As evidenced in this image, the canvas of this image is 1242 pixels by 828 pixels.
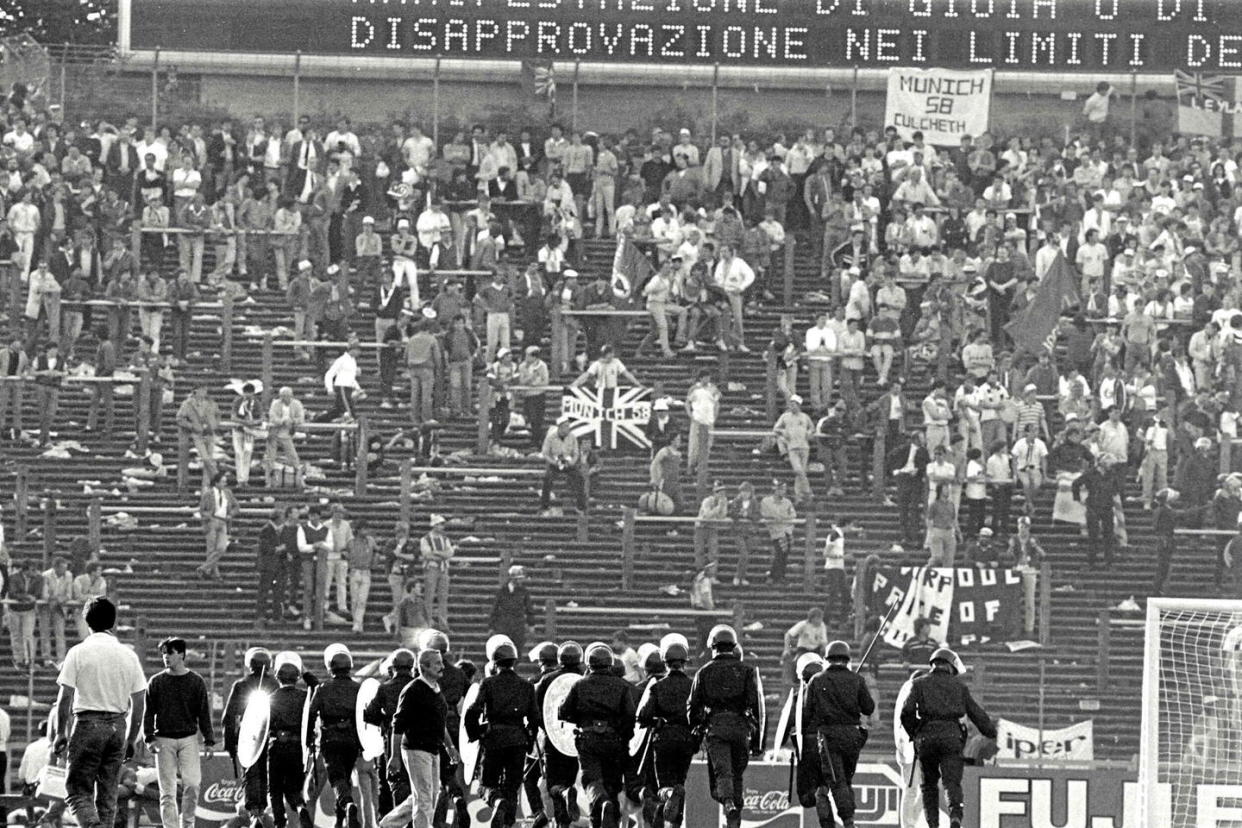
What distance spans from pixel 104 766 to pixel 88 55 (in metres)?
27.6

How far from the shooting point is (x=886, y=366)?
34781 millimetres

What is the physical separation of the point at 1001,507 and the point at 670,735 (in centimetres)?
1333

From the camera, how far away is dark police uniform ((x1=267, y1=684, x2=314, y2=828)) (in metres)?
20.6

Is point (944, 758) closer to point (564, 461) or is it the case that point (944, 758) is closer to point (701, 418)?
point (564, 461)

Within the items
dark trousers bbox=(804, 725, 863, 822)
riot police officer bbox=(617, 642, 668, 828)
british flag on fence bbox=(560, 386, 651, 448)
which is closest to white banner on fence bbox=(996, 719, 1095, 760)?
dark trousers bbox=(804, 725, 863, 822)

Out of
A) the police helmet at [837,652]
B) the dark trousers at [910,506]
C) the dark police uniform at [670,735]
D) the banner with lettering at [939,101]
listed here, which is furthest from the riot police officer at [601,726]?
the banner with lettering at [939,101]

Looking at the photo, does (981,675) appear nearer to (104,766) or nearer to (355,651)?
(355,651)

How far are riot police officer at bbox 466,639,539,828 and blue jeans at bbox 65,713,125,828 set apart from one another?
340 centimetres

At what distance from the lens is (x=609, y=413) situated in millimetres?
33750

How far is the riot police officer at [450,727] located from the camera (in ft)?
67.8

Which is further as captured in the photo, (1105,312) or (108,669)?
(1105,312)

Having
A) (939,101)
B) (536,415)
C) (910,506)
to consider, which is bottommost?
(910,506)

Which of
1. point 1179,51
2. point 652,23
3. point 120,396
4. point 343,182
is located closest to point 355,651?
point 120,396

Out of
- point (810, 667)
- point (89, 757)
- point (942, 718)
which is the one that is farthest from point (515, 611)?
point (89, 757)
